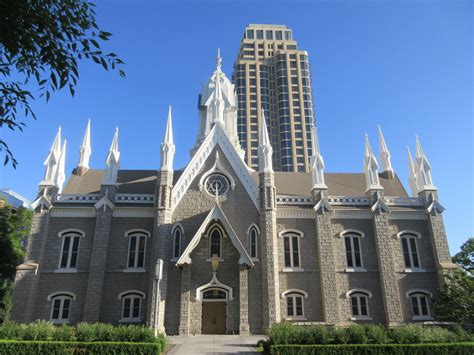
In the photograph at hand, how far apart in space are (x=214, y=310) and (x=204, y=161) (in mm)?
11041

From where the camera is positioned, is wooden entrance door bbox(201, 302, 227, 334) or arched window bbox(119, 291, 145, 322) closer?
wooden entrance door bbox(201, 302, 227, 334)

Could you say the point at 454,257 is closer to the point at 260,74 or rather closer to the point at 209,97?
the point at 209,97

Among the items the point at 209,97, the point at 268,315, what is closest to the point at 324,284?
the point at 268,315

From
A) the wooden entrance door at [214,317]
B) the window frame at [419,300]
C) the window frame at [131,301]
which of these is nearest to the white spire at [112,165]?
the window frame at [131,301]

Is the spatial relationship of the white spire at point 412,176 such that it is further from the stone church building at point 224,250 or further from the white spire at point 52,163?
the white spire at point 52,163

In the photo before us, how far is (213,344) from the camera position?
772 inches

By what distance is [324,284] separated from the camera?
1029 inches

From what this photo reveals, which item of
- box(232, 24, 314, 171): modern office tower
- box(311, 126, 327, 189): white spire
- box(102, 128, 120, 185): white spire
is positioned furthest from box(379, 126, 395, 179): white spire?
box(232, 24, 314, 171): modern office tower

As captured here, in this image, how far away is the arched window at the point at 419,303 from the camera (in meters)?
26.5

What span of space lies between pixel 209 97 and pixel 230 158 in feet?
38.2

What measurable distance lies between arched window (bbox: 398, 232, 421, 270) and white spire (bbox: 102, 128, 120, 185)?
2263cm

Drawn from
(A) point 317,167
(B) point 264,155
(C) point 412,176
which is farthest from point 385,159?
(B) point 264,155

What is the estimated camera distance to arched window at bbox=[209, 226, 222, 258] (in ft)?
86.1

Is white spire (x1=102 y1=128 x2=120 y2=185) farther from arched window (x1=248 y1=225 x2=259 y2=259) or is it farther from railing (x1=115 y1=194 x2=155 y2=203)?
arched window (x1=248 y1=225 x2=259 y2=259)
